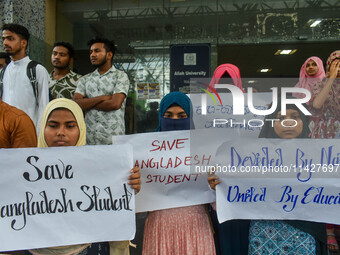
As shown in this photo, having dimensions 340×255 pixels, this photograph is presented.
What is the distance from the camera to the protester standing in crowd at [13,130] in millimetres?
2193

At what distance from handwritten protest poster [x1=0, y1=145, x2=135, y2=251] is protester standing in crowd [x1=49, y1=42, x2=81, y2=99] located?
1976 millimetres

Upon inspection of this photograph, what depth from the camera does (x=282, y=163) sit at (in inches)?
87.2

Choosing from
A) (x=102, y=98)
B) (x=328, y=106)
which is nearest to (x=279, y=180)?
(x=328, y=106)

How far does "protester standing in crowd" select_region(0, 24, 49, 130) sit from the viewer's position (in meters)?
3.46

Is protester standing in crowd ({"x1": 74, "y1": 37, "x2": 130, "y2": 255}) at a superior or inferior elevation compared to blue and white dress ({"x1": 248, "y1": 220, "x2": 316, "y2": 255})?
superior

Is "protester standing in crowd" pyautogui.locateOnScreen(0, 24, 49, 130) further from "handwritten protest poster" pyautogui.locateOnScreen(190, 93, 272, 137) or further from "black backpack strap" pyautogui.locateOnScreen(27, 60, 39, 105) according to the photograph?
"handwritten protest poster" pyautogui.locateOnScreen(190, 93, 272, 137)

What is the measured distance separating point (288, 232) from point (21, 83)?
2895mm

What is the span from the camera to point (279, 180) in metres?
2.18

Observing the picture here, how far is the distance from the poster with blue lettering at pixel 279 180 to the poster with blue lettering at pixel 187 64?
4638 mm

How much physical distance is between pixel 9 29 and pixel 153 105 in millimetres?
3864

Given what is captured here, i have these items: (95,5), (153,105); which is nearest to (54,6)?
(95,5)

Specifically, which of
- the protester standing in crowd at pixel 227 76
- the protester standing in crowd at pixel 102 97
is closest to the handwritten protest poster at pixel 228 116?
the protester standing in crowd at pixel 227 76

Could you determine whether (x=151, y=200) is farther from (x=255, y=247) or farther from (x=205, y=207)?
(x=255, y=247)

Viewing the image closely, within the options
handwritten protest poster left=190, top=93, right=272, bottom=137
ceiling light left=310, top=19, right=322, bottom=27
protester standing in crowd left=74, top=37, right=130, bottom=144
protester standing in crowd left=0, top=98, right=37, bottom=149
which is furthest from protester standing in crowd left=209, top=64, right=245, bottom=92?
ceiling light left=310, top=19, right=322, bottom=27
